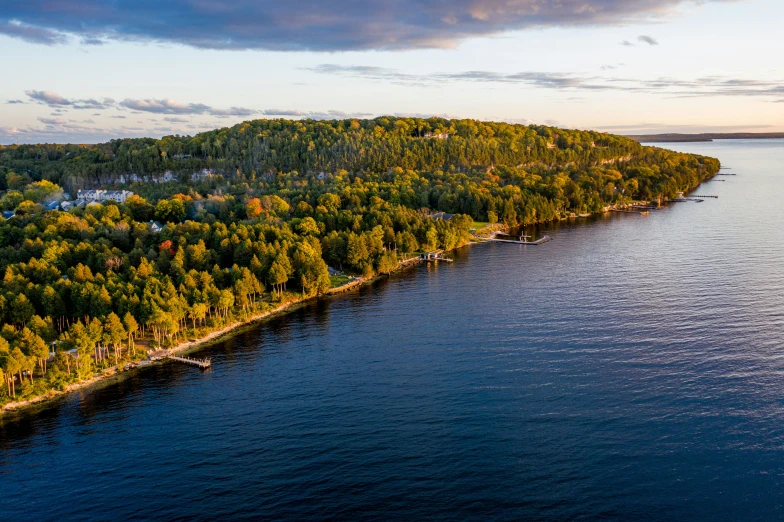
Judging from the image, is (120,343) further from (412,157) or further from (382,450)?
(412,157)

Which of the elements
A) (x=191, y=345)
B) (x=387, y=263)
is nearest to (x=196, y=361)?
(x=191, y=345)

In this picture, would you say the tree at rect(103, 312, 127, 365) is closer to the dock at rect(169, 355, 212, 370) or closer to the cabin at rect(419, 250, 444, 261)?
the dock at rect(169, 355, 212, 370)

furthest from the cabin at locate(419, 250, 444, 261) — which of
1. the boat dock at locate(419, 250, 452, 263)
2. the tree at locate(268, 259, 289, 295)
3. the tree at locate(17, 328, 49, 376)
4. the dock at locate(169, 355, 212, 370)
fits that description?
the tree at locate(17, 328, 49, 376)

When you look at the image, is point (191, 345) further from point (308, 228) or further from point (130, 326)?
point (308, 228)

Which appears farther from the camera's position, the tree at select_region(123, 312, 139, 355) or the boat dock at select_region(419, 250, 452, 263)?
the boat dock at select_region(419, 250, 452, 263)

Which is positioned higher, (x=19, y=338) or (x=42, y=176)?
(x=42, y=176)

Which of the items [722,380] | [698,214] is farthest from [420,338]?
[698,214]

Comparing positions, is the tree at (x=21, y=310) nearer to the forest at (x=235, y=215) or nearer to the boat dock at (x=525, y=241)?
the forest at (x=235, y=215)
